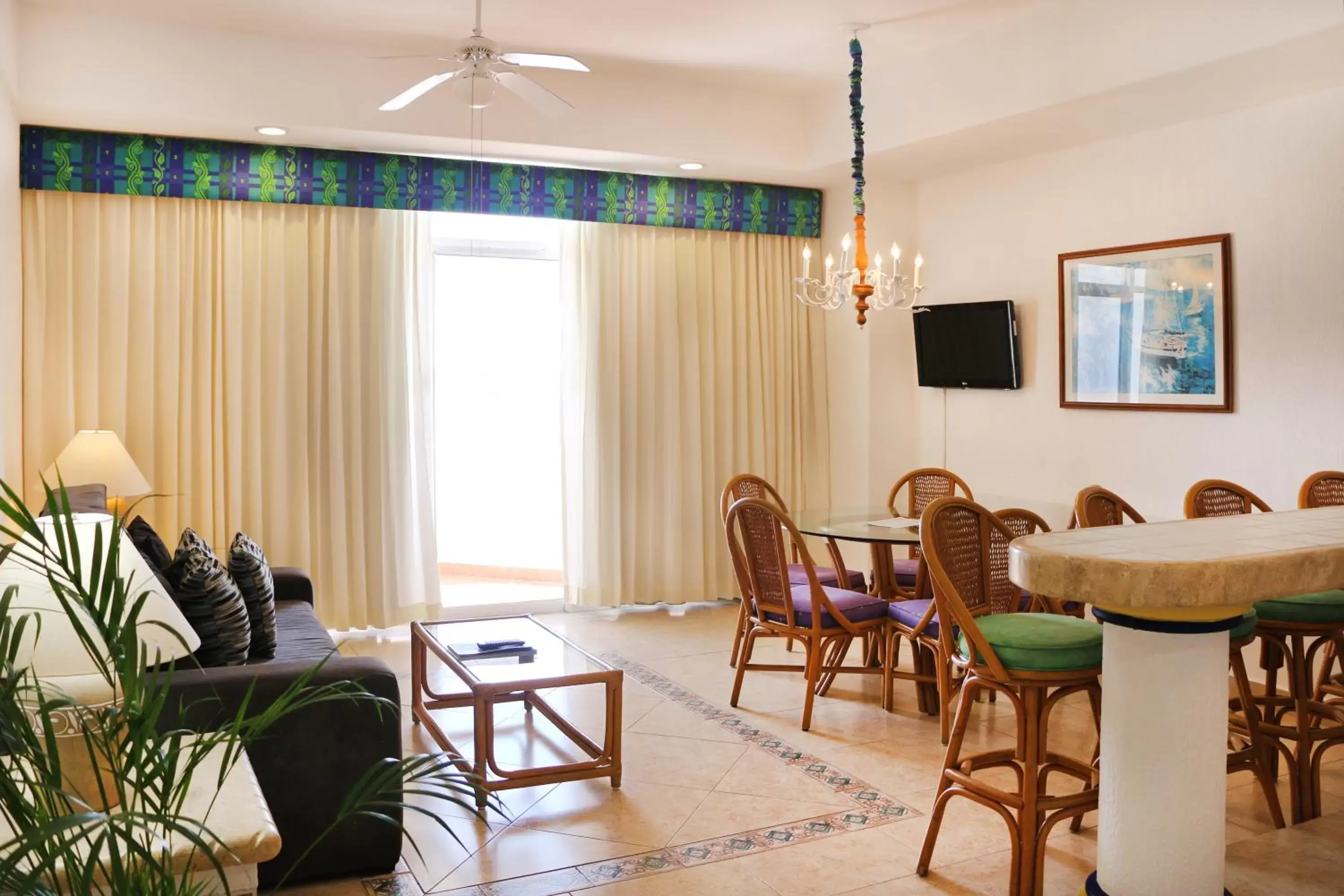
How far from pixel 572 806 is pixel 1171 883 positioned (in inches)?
75.3

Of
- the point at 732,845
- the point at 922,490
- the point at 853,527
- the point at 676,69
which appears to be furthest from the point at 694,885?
the point at 676,69

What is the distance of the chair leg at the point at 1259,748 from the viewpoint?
10.7 ft

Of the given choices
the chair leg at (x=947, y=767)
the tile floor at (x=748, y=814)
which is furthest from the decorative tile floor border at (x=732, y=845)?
the chair leg at (x=947, y=767)

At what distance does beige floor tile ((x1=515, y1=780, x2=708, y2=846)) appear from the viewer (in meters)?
3.37

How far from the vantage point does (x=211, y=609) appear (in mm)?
3168

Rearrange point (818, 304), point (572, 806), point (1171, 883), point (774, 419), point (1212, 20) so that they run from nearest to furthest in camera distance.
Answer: point (1171, 883), point (572, 806), point (1212, 20), point (818, 304), point (774, 419)

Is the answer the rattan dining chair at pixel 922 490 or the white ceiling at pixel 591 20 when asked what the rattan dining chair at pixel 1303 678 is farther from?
the white ceiling at pixel 591 20

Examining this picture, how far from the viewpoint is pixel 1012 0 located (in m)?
4.88

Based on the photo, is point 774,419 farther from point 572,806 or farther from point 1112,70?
point 572,806

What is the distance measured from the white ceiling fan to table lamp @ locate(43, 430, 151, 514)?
6.61 ft

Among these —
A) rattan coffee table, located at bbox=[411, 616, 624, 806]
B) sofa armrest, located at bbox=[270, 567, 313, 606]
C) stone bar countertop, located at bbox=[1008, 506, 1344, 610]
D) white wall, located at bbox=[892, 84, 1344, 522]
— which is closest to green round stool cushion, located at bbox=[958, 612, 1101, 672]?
stone bar countertop, located at bbox=[1008, 506, 1344, 610]

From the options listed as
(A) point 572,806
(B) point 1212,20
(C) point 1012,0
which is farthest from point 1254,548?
(C) point 1012,0

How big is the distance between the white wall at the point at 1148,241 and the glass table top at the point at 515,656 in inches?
101

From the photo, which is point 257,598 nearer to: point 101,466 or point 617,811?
point 617,811
